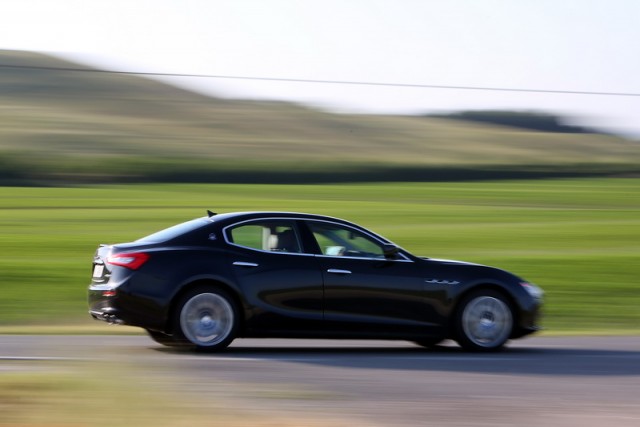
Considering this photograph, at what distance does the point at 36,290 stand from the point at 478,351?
978cm

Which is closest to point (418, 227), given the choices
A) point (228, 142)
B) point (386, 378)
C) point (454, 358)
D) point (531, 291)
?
point (531, 291)

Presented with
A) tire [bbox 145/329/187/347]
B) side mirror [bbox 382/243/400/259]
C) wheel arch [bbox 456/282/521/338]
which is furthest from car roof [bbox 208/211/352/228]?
wheel arch [bbox 456/282/521/338]

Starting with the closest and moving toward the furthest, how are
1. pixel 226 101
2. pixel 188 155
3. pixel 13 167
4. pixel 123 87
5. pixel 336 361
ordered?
1. pixel 336 361
2. pixel 13 167
3. pixel 188 155
4. pixel 226 101
5. pixel 123 87

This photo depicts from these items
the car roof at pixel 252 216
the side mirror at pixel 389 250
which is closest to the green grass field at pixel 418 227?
the car roof at pixel 252 216

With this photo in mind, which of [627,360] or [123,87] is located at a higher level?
[123,87]

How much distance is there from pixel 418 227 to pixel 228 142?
33.0 metres

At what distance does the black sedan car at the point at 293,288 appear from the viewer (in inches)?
438

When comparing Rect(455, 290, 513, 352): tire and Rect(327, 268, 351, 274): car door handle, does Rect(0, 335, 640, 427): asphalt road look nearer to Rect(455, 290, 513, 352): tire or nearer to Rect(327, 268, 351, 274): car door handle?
Rect(455, 290, 513, 352): tire

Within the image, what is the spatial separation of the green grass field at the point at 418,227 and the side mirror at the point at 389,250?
5504 mm

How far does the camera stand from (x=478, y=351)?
11.9 m

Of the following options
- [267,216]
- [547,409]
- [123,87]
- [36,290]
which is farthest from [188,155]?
[547,409]

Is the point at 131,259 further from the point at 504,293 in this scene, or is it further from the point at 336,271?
the point at 504,293

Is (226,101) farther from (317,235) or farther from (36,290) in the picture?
(317,235)

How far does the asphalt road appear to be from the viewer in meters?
7.54
